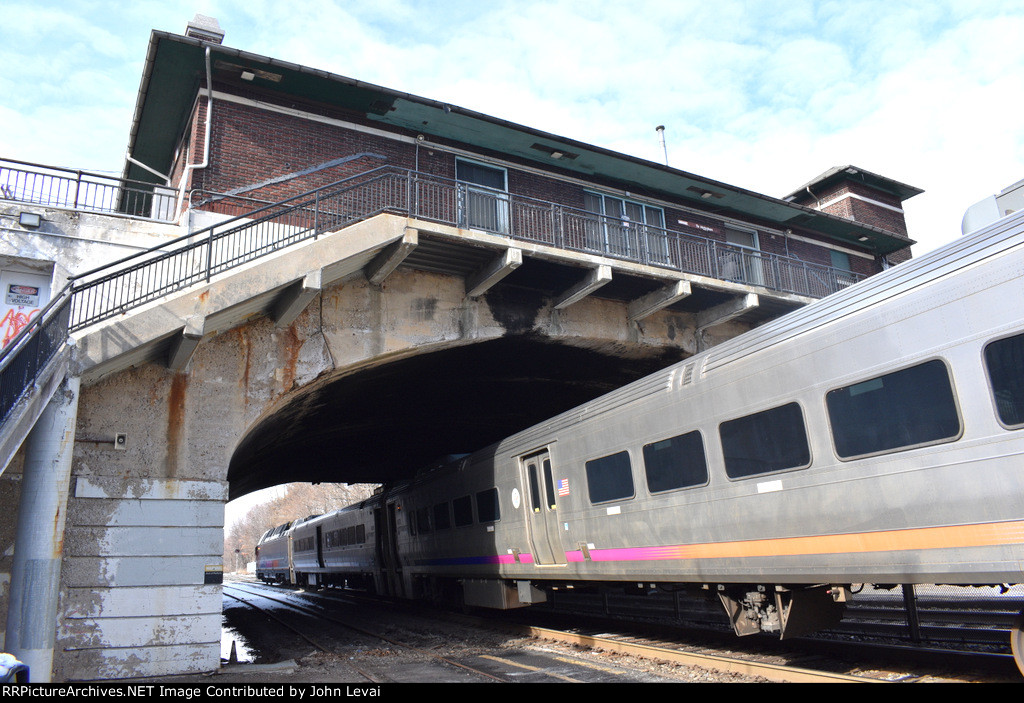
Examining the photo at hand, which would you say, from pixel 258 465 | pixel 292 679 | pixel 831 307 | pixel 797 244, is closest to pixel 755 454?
pixel 831 307

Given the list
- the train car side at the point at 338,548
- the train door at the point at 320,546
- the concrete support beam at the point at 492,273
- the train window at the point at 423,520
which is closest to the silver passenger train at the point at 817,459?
the concrete support beam at the point at 492,273

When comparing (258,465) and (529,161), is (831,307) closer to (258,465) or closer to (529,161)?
(529,161)

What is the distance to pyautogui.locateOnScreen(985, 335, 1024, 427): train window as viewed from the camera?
5328mm

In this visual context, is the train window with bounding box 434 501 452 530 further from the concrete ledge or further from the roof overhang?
the concrete ledge

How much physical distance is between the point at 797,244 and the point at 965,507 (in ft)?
55.4

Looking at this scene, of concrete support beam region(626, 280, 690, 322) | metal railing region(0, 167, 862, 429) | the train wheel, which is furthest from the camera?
concrete support beam region(626, 280, 690, 322)

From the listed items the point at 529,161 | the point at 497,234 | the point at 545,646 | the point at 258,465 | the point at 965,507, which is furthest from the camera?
the point at 258,465

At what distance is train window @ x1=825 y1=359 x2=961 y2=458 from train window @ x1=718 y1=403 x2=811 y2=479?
425 mm

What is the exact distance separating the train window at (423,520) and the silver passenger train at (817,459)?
505 centimetres

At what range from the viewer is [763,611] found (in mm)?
8125

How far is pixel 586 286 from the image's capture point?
43.2 feet

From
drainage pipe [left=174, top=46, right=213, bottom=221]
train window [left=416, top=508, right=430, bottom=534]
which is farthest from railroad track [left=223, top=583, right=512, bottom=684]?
drainage pipe [left=174, top=46, right=213, bottom=221]

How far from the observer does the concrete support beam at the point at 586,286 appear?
1283 centimetres

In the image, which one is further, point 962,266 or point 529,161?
point 529,161
